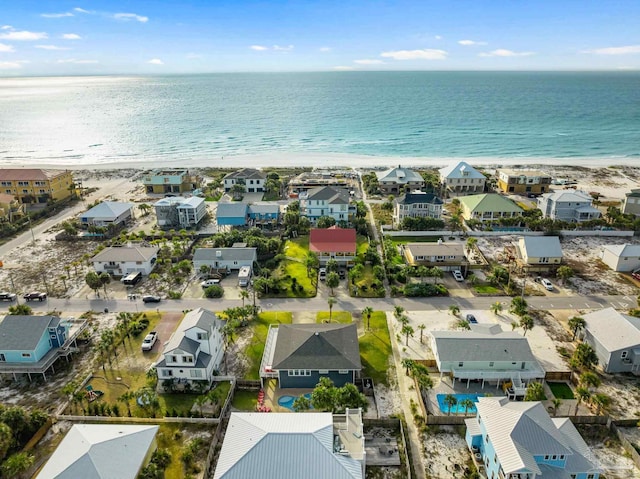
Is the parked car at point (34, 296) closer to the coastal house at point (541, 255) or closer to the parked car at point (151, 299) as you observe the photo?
the parked car at point (151, 299)

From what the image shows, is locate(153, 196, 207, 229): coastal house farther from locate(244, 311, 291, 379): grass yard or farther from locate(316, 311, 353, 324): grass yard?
locate(316, 311, 353, 324): grass yard

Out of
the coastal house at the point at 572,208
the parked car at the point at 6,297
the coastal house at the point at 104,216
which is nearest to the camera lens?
the parked car at the point at 6,297

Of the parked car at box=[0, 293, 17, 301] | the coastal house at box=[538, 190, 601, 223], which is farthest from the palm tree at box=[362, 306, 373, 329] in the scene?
the coastal house at box=[538, 190, 601, 223]

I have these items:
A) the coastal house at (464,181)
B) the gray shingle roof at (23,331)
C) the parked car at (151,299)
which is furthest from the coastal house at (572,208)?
the gray shingle roof at (23,331)

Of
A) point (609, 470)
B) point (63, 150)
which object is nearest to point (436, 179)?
point (609, 470)

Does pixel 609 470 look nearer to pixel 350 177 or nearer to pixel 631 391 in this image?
pixel 631 391
